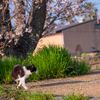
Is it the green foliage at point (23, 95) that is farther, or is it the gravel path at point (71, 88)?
the gravel path at point (71, 88)

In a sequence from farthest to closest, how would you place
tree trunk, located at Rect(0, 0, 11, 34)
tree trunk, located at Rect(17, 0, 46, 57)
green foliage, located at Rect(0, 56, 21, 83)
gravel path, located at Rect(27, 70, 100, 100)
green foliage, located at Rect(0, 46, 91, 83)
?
tree trunk, located at Rect(17, 0, 46, 57) < tree trunk, located at Rect(0, 0, 11, 34) < green foliage, located at Rect(0, 46, 91, 83) < green foliage, located at Rect(0, 56, 21, 83) < gravel path, located at Rect(27, 70, 100, 100)

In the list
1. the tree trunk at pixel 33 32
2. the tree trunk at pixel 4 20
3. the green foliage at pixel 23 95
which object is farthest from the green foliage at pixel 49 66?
the green foliage at pixel 23 95

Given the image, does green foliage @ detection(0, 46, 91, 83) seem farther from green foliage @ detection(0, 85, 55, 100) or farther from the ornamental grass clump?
green foliage @ detection(0, 85, 55, 100)

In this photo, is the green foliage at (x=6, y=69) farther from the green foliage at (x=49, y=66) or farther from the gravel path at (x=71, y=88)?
the gravel path at (x=71, y=88)

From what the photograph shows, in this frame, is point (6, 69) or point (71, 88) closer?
point (71, 88)

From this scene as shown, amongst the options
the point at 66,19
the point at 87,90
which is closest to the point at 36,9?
the point at 66,19

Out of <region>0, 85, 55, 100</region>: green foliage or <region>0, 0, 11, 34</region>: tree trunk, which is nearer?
<region>0, 85, 55, 100</region>: green foliage

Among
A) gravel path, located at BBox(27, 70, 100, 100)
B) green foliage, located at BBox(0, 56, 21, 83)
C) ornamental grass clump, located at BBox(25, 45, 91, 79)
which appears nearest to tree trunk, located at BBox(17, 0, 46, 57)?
ornamental grass clump, located at BBox(25, 45, 91, 79)

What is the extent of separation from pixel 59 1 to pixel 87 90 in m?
5.80

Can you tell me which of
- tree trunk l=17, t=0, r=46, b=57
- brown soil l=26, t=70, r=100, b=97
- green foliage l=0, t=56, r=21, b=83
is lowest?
brown soil l=26, t=70, r=100, b=97

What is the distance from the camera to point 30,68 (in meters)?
4.73

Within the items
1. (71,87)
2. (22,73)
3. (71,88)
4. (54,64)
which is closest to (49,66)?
(54,64)

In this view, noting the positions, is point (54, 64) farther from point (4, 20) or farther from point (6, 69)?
point (4, 20)

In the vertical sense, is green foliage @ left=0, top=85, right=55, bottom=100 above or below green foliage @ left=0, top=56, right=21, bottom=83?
below
